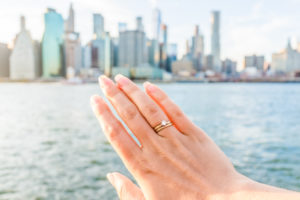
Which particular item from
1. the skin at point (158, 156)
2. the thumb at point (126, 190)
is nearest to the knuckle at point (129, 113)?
the skin at point (158, 156)

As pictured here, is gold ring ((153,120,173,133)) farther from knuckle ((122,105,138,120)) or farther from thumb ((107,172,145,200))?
thumb ((107,172,145,200))

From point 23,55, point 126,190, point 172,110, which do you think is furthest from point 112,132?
point 23,55

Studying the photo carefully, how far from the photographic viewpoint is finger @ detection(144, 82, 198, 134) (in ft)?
5.79

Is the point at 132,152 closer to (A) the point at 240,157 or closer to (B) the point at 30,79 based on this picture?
(A) the point at 240,157

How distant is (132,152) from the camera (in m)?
1.64

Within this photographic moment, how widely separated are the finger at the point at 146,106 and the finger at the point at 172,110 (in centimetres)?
8

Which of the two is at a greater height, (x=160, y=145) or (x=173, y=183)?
(x=160, y=145)

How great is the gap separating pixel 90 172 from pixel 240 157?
488 cm

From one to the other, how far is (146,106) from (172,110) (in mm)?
222

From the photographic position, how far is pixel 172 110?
5.82 ft

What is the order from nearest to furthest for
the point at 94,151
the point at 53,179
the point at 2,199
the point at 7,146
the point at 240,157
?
the point at 2,199, the point at 53,179, the point at 240,157, the point at 94,151, the point at 7,146

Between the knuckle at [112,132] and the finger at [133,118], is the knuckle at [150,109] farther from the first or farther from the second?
the knuckle at [112,132]

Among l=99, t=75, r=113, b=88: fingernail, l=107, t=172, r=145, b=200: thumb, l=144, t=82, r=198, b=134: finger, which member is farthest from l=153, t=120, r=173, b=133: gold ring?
l=107, t=172, r=145, b=200: thumb

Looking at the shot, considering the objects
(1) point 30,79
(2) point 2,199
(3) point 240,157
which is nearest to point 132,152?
(2) point 2,199
